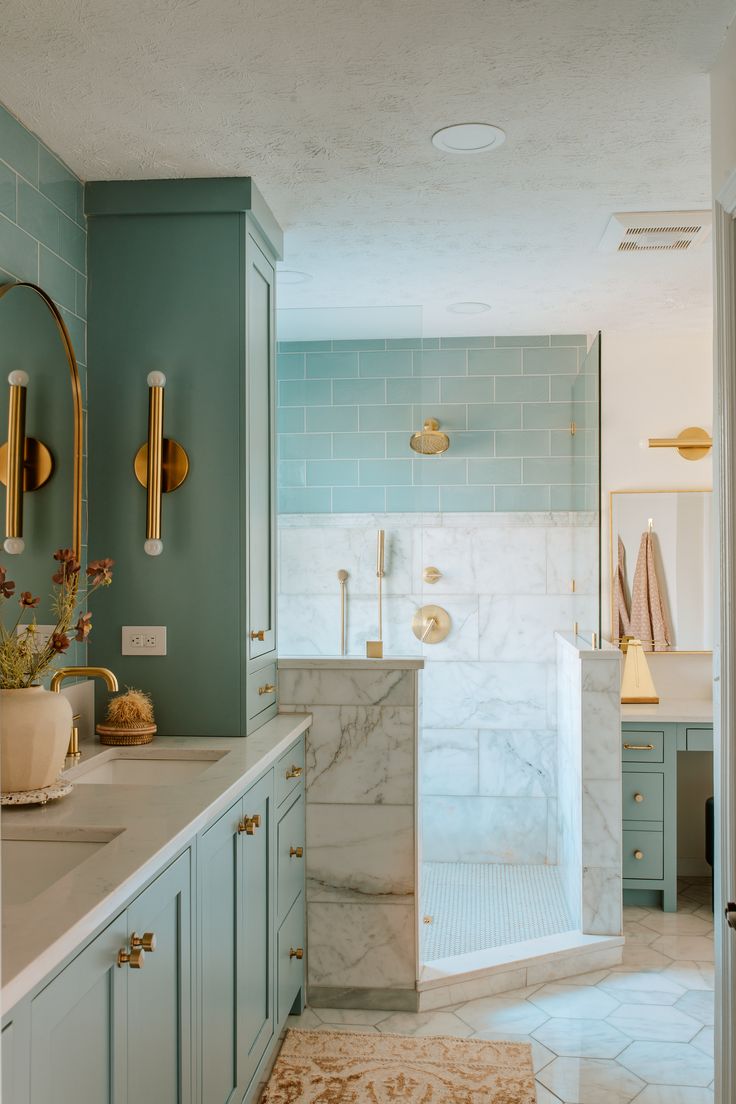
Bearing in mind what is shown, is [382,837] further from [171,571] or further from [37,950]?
[37,950]

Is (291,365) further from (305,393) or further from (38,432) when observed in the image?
(38,432)

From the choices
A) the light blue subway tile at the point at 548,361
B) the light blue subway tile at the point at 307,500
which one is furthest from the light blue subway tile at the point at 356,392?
the light blue subway tile at the point at 548,361

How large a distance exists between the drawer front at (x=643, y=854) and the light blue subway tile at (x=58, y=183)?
3.25 meters

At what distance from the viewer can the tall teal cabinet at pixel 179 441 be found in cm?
291

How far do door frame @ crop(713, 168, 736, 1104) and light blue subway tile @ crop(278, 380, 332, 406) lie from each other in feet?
5.22

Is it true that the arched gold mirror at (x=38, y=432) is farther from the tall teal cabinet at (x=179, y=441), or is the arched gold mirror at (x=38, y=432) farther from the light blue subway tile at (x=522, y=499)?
the light blue subway tile at (x=522, y=499)

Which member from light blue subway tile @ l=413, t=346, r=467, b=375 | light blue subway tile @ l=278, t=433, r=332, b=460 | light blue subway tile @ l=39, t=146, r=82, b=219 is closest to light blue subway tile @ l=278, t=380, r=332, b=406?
light blue subway tile @ l=278, t=433, r=332, b=460

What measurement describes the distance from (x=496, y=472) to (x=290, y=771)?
2.23 metres

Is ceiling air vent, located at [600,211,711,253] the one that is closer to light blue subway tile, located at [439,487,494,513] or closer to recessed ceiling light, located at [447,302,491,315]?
recessed ceiling light, located at [447,302,491,315]

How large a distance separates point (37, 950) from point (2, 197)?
1849mm

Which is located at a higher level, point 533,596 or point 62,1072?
point 533,596

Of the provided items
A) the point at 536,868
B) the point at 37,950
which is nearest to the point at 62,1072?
the point at 37,950

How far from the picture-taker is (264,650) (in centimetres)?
313

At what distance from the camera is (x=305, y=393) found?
3414 mm
